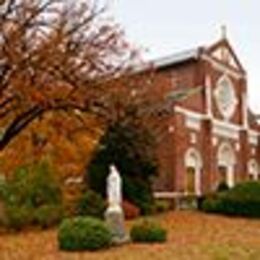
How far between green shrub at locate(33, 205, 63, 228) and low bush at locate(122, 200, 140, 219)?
3106 mm

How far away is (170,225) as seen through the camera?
33500 mm

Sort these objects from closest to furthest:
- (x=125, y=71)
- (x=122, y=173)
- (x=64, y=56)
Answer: (x=64, y=56) < (x=125, y=71) < (x=122, y=173)

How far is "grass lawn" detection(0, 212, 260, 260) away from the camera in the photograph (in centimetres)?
2219

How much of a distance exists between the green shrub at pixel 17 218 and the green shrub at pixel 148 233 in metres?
7.91

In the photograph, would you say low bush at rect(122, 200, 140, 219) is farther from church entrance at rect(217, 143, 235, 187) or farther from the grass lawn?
church entrance at rect(217, 143, 235, 187)

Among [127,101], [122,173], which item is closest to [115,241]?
[127,101]

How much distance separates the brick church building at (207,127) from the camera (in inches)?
1756

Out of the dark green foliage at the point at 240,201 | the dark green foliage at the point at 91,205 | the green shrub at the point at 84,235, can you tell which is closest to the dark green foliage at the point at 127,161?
the dark green foliage at the point at 91,205

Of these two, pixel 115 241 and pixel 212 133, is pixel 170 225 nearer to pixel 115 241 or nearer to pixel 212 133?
→ pixel 115 241

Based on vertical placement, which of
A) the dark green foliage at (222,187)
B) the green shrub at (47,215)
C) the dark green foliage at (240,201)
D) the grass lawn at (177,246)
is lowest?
the grass lawn at (177,246)

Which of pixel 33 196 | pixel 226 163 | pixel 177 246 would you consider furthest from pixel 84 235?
pixel 226 163

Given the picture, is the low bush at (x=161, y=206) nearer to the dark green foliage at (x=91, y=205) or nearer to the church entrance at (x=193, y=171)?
the church entrance at (x=193, y=171)

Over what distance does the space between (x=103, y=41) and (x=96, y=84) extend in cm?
154

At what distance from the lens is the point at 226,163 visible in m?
50.9
